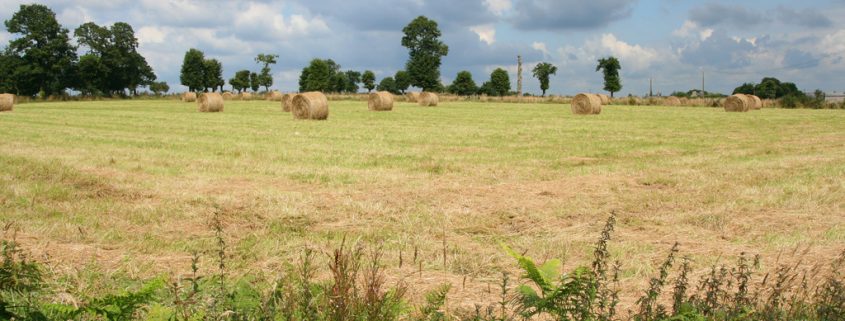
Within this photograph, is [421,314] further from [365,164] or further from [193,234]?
[365,164]

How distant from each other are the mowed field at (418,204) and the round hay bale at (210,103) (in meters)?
22.7

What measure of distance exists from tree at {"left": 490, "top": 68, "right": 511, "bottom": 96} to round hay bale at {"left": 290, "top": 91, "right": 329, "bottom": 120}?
9242 cm

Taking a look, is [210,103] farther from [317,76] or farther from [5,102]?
[317,76]

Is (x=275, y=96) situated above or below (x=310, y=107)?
above

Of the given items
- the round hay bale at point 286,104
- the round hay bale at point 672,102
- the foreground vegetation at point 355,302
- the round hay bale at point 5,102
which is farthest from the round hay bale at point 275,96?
the foreground vegetation at point 355,302

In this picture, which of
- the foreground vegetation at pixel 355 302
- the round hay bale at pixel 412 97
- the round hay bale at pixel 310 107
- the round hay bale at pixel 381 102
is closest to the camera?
the foreground vegetation at pixel 355 302

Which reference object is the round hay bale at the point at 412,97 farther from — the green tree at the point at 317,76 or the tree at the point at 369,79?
the tree at the point at 369,79

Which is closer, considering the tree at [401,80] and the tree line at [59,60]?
the tree line at [59,60]

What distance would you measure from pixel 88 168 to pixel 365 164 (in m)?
5.00

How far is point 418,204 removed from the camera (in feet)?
A: 28.6

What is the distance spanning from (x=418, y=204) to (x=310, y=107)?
819 inches

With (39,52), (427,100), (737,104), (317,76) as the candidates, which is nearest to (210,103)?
(427,100)

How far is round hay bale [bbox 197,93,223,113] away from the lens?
38969mm

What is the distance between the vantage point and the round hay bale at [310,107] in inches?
1134
